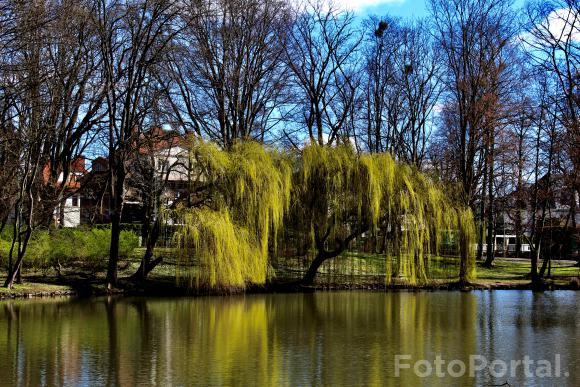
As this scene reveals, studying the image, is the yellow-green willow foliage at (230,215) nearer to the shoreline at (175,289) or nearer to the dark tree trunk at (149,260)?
the shoreline at (175,289)

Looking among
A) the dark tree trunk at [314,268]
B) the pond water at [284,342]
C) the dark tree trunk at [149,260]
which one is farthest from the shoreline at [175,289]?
the pond water at [284,342]

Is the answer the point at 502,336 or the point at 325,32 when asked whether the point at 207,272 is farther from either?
the point at 325,32

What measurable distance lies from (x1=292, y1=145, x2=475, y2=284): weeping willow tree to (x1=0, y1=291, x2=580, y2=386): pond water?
150 inches

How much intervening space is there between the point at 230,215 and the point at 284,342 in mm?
11047

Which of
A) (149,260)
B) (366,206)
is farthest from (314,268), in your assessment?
(149,260)

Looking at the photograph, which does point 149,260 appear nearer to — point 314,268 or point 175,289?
point 175,289

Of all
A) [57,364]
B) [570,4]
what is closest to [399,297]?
[570,4]

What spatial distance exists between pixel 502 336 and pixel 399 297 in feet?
33.9

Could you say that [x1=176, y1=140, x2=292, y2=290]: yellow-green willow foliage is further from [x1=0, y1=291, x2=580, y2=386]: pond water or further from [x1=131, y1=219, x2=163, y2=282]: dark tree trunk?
[x1=131, y1=219, x2=163, y2=282]: dark tree trunk

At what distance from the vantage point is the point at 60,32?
72.6 feet

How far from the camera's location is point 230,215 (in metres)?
25.8

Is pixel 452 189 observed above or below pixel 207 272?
above

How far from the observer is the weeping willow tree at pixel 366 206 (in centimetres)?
2795

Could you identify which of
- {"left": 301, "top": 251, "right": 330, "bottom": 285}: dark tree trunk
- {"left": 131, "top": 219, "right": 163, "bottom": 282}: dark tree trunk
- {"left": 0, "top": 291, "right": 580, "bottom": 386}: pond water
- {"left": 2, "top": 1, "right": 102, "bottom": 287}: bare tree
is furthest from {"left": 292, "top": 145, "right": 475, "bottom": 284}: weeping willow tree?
{"left": 2, "top": 1, "right": 102, "bottom": 287}: bare tree
